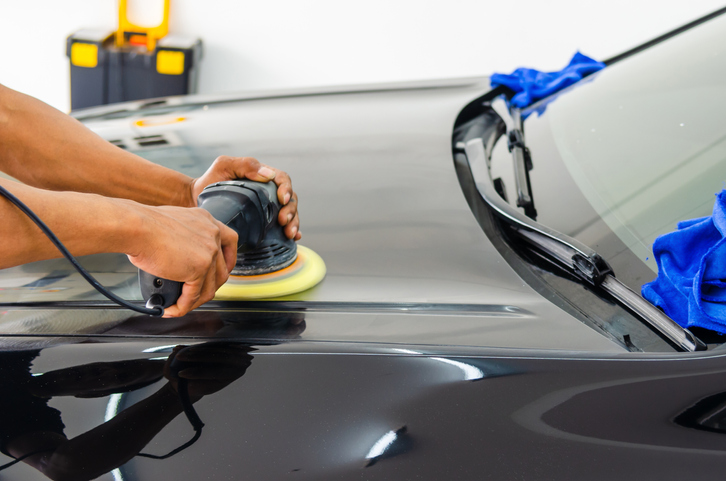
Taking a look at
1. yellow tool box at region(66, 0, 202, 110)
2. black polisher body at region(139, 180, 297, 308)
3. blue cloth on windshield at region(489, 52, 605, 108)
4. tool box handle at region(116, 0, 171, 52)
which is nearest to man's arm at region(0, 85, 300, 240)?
black polisher body at region(139, 180, 297, 308)

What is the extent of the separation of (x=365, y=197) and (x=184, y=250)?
47 cm

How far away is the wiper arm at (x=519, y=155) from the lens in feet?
3.95

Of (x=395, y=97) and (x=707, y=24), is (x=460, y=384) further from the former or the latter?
(x=707, y=24)

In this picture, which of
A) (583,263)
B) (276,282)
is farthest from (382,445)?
(583,263)

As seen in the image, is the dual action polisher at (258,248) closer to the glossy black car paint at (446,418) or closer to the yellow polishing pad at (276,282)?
the yellow polishing pad at (276,282)

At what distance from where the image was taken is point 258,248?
103cm

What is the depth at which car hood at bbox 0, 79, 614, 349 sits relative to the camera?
3.11 feet

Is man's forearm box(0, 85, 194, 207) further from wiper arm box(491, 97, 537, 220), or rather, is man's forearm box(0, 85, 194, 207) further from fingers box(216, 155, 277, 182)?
wiper arm box(491, 97, 537, 220)

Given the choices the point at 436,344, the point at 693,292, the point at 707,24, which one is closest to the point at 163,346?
the point at 436,344

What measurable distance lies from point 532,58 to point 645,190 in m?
3.27

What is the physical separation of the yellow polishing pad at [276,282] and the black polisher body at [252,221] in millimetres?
14

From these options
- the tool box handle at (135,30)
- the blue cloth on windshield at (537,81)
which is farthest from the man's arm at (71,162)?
the tool box handle at (135,30)

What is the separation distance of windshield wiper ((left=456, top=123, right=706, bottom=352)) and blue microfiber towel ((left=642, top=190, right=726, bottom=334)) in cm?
4

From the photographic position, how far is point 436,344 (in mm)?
826
